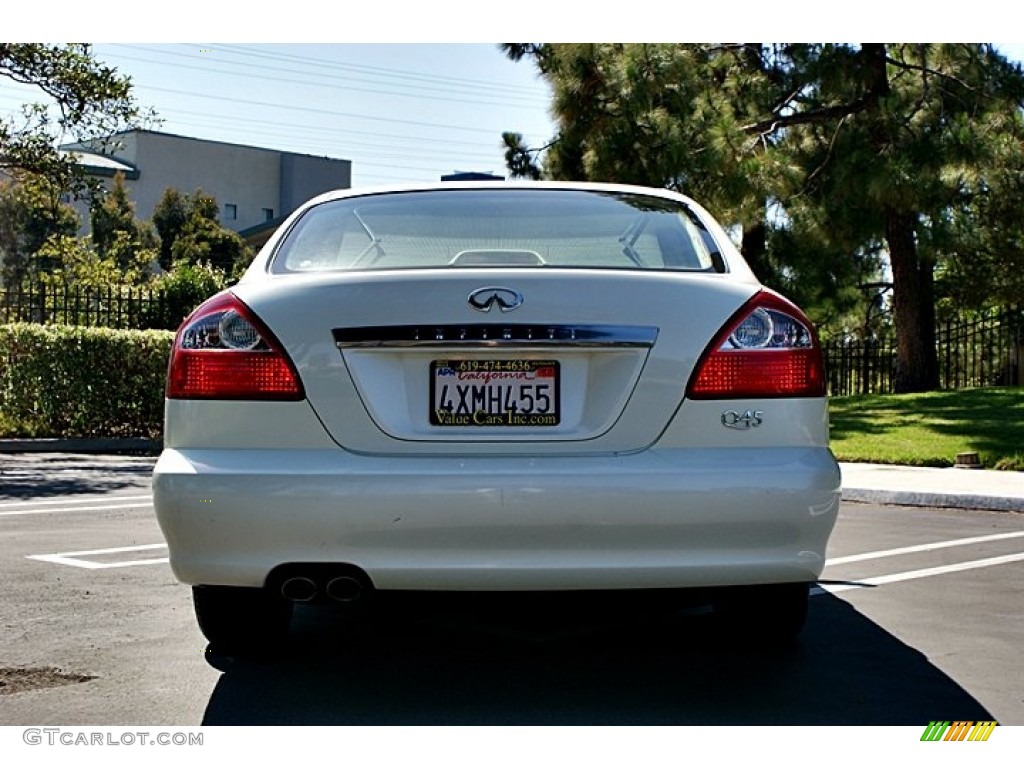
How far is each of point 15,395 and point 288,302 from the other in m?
13.8

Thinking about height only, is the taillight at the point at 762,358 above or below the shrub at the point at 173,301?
below

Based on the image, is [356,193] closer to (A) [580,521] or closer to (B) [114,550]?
(A) [580,521]

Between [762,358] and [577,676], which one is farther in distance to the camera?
[577,676]

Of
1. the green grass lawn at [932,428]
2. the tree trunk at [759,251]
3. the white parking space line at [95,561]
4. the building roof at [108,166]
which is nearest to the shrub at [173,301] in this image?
the green grass lawn at [932,428]

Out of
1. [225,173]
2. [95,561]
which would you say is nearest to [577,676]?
[95,561]

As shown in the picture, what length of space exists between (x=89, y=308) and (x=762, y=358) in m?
16.7

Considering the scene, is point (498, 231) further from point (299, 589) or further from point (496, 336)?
point (299, 589)

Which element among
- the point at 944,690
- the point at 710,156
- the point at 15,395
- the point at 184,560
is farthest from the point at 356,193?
the point at 710,156

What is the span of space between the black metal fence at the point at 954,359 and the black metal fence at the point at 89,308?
11810 millimetres

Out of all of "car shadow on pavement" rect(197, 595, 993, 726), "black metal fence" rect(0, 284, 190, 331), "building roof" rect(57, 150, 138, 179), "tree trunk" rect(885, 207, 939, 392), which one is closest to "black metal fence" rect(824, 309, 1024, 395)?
"tree trunk" rect(885, 207, 939, 392)

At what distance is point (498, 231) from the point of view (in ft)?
16.0

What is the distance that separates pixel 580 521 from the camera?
3734 millimetres

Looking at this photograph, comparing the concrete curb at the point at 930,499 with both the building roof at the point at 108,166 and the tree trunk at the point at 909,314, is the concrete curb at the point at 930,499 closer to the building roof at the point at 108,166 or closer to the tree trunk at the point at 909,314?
the tree trunk at the point at 909,314

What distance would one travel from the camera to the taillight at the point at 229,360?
154 inches
